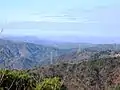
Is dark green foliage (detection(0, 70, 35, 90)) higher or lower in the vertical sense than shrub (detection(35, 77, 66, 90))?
higher

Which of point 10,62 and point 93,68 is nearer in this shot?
point 10,62

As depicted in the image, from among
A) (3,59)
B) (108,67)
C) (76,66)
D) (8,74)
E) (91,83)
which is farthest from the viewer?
(76,66)

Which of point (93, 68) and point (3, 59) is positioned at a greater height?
point (3, 59)

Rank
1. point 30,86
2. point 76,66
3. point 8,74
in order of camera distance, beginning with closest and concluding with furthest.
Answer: point 8,74 < point 30,86 < point 76,66

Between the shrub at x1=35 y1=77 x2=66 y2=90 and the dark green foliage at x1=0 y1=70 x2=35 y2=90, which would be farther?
the shrub at x1=35 y1=77 x2=66 y2=90

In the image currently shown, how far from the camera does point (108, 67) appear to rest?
81.2 meters

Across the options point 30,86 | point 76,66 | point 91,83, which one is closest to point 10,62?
point 30,86

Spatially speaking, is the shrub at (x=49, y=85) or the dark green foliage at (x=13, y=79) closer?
the dark green foliage at (x=13, y=79)

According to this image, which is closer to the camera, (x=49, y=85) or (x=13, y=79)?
(x=13, y=79)

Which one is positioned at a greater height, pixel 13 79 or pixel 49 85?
pixel 13 79

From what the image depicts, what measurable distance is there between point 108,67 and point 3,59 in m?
78.2

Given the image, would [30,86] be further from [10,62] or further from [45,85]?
[10,62]

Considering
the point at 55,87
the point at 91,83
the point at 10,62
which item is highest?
the point at 10,62

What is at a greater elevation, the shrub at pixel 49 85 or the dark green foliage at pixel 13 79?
the dark green foliage at pixel 13 79
